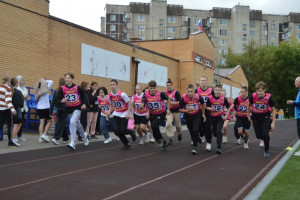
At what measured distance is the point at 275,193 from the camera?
18.0ft

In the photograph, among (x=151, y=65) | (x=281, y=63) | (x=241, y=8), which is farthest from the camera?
(x=241, y=8)

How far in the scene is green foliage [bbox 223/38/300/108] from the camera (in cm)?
6900

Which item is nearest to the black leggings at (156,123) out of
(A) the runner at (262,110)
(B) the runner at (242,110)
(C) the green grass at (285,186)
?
(B) the runner at (242,110)

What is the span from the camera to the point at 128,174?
696 centimetres

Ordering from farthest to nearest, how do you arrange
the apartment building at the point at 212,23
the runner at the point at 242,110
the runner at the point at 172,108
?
the apartment building at the point at 212,23
the runner at the point at 172,108
the runner at the point at 242,110

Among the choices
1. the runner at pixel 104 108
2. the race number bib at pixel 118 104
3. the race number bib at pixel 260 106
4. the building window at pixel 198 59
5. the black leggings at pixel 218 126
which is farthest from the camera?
the building window at pixel 198 59

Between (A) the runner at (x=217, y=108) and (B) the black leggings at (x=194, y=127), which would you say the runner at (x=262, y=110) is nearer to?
(A) the runner at (x=217, y=108)

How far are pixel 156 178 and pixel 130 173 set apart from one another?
68cm

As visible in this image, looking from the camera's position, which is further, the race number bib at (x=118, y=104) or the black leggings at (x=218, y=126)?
the race number bib at (x=118, y=104)

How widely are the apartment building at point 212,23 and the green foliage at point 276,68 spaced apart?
10614 mm

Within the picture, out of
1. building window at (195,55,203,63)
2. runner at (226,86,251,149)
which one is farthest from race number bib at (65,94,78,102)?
building window at (195,55,203,63)

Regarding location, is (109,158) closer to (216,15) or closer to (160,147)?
(160,147)

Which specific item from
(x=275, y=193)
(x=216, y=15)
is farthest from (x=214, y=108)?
(x=216, y=15)

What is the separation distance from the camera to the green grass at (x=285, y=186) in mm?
5285
